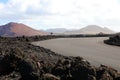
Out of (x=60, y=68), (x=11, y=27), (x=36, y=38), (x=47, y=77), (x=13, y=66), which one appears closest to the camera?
(x=47, y=77)

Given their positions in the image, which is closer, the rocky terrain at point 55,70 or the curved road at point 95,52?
the rocky terrain at point 55,70

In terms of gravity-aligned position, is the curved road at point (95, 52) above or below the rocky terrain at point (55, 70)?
below

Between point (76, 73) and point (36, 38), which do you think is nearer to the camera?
point (76, 73)

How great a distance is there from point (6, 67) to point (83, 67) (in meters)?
5.34

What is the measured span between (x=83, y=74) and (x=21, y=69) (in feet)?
9.23

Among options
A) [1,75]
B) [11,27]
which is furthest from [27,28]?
[1,75]

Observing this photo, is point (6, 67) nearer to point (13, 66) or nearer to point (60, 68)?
point (13, 66)

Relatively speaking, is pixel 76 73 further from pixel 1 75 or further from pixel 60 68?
pixel 1 75

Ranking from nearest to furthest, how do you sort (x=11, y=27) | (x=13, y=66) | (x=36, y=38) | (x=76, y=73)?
(x=76, y=73) → (x=13, y=66) → (x=36, y=38) → (x=11, y=27)

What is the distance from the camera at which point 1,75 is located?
57.0 feet

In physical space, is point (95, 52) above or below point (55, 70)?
below

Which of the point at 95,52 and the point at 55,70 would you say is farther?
the point at 95,52

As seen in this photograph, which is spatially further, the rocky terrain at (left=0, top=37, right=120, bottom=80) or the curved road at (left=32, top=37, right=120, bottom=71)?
the curved road at (left=32, top=37, right=120, bottom=71)

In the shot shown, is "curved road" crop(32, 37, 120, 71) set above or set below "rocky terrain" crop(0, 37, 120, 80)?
below
